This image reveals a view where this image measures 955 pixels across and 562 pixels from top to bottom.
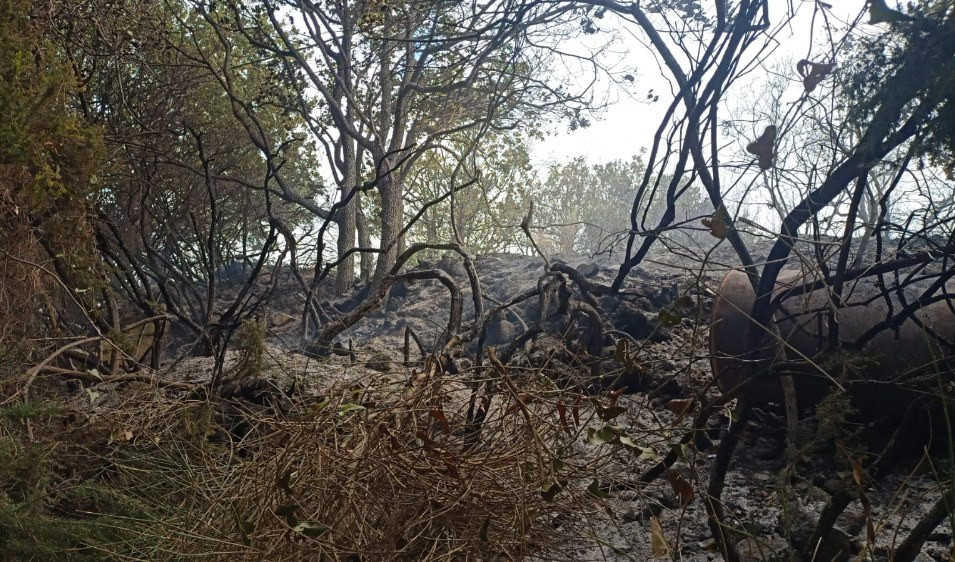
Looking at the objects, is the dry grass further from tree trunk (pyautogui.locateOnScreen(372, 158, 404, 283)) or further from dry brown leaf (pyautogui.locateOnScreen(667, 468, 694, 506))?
tree trunk (pyautogui.locateOnScreen(372, 158, 404, 283))

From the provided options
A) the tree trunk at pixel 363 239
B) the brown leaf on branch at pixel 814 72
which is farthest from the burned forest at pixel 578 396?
the tree trunk at pixel 363 239

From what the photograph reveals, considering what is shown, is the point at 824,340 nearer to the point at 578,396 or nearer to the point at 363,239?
the point at 578,396

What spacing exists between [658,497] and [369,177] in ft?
42.0

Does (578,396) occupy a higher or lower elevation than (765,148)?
lower

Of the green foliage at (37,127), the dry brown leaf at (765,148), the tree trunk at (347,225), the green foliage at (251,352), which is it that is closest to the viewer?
the dry brown leaf at (765,148)

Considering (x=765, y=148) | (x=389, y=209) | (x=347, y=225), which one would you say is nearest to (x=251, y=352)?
(x=765, y=148)

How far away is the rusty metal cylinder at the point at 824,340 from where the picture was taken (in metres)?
2.66

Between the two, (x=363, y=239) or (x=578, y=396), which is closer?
(x=578, y=396)

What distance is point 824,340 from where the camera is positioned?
274 centimetres

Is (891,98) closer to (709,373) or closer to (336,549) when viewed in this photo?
(709,373)

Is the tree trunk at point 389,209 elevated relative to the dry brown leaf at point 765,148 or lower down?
elevated

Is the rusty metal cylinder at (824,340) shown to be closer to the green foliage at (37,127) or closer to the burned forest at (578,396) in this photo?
the burned forest at (578,396)

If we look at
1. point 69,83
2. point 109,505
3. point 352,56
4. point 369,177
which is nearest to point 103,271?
point 69,83

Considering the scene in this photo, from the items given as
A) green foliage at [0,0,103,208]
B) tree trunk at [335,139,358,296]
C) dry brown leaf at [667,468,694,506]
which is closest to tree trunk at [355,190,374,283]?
tree trunk at [335,139,358,296]
